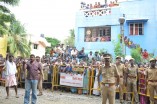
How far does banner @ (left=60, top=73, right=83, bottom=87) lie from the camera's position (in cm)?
1535

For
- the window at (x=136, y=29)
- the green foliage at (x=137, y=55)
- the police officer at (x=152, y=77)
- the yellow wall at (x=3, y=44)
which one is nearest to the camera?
the police officer at (x=152, y=77)

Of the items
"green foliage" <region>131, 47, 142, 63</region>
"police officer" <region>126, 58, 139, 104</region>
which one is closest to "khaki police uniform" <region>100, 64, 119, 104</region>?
"police officer" <region>126, 58, 139, 104</region>

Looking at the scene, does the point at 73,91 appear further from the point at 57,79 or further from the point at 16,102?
the point at 16,102

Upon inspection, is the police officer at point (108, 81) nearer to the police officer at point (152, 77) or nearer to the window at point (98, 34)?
the police officer at point (152, 77)

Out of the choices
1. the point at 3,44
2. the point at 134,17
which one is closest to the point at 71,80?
the point at 134,17

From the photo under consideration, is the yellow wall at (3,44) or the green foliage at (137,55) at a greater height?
the yellow wall at (3,44)

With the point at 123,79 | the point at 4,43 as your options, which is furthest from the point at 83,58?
the point at 4,43

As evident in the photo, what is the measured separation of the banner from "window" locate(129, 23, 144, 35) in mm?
12523

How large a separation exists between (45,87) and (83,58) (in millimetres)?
5122

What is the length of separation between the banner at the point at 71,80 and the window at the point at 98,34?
12820mm

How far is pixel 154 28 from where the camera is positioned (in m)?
25.7

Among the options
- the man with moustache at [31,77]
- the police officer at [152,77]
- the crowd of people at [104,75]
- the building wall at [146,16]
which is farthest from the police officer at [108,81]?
the building wall at [146,16]

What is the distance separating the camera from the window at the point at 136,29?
26500 millimetres

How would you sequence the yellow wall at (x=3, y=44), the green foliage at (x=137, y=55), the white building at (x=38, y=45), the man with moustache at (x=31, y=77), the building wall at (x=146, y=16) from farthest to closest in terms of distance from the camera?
the white building at (x=38, y=45), the yellow wall at (x=3, y=44), the building wall at (x=146, y=16), the green foliage at (x=137, y=55), the man with moustache at (x=31, y=77)
